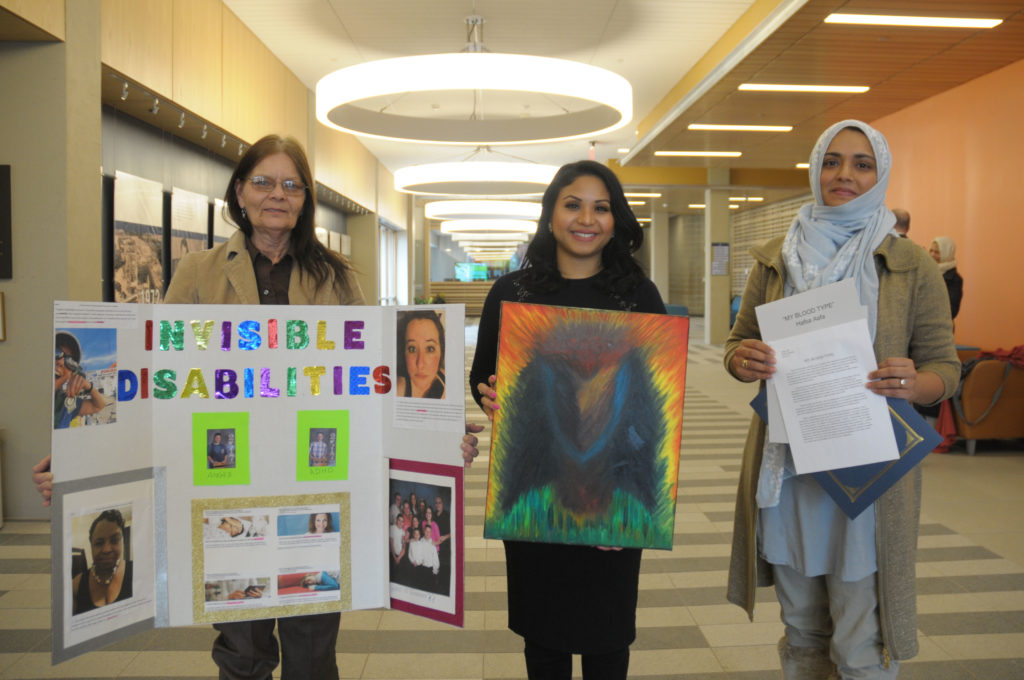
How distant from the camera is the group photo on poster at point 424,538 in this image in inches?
62.3

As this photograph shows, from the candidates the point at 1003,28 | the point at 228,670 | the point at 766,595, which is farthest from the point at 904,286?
the point at 1003,28

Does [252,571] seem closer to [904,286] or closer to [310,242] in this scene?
[310,242]

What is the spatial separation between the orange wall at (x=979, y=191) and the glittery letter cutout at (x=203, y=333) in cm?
782

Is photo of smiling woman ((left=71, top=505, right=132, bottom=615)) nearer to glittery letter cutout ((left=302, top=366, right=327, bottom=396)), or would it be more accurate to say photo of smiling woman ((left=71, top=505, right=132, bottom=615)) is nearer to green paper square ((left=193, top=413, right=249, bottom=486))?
green paper square ((left=193, top=413, right=249, bottom=486))

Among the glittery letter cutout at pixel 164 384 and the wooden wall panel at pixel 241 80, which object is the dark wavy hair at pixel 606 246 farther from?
the wooden wall panel at pixel 241 80

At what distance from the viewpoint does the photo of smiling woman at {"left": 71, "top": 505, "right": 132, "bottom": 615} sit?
1444mm

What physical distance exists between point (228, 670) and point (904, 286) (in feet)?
6.13

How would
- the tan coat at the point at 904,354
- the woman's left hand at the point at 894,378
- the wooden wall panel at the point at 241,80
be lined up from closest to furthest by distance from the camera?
the woman's left hand at the point at 894,378, the tan coat at the point at 904,354, the wooden wall panel at the point at 241,80

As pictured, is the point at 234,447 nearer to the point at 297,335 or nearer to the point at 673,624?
the point at 297,335

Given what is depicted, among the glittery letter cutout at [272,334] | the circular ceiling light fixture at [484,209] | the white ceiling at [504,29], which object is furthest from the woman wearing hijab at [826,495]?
the circular ceiling light fixture at [484,209]

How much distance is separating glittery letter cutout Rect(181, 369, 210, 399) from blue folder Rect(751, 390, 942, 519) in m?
1.39

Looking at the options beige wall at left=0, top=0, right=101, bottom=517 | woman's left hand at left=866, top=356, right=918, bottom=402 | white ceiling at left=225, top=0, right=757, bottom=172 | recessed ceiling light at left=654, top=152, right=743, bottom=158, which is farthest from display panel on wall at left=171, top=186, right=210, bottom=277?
recessed ceiling light at left=654, top=152, right=743, bottom=158

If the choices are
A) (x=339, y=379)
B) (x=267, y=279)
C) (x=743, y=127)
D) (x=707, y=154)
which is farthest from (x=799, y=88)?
(x=339, y=379)

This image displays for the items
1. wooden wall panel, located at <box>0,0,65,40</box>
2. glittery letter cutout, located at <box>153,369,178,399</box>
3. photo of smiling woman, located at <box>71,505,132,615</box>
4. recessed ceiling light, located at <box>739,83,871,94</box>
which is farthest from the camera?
recessed ceiling light, located at <box>739,83,871,94</box>
